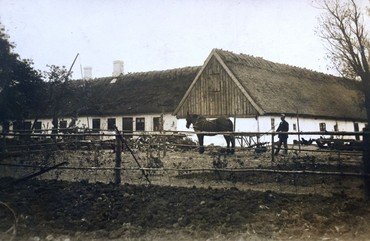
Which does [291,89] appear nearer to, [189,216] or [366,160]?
[366,160]

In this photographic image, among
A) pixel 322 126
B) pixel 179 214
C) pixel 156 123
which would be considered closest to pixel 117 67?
pixel 156 123

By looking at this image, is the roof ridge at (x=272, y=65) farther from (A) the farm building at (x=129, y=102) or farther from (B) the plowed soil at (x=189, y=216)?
(B) the plowed soil at (x=189, y=216)

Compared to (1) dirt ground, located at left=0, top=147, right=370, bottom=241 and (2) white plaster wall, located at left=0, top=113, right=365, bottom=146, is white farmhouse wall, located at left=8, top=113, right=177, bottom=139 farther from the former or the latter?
(1) dirt ground, located at left=0, top=147, right=370, bottom=241

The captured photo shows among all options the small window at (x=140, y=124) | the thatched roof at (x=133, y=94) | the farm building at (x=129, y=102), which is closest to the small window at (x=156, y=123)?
the farm building at (x=129, y=102)

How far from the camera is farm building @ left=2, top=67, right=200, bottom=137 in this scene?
27969 millimetres

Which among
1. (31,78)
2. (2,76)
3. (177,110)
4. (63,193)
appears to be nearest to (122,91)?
(177,110)

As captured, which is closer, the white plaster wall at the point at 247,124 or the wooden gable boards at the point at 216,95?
the white plaster wall at the point at 247,124

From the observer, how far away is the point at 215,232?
573cm

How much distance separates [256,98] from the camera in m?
22.5

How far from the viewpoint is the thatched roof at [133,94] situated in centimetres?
2848

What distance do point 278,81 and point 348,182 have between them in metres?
18.6

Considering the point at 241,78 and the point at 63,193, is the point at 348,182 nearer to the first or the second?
the point at 63,193

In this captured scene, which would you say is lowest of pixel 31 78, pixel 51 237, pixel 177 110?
pixel 51 237

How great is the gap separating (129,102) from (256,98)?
38.9 ft
